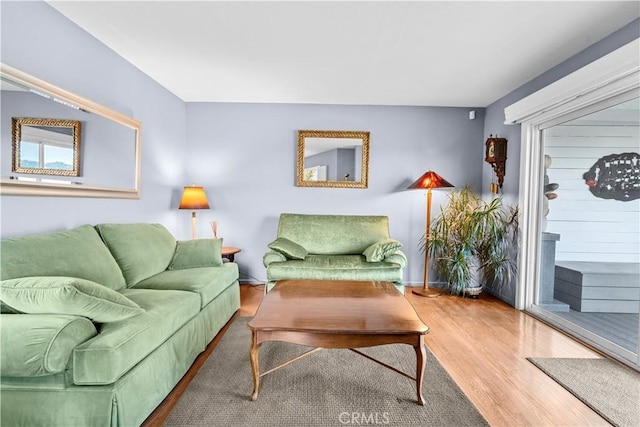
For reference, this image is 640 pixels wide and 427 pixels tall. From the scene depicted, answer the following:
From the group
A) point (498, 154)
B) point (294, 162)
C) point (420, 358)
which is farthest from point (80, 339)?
point (498, 154)

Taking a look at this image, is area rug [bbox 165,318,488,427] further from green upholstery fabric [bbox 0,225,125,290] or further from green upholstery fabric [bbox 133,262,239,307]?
green upholstery fabric [bbox 0,225,125,290]

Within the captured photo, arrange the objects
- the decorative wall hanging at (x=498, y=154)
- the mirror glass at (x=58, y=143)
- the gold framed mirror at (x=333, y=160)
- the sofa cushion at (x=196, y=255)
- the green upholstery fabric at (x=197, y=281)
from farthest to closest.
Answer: the gold framed mirror at (x=333, y=160)
the decorative wall hanging at (x=498, y=154)
the sofa cushion at (x=196, y=255)
the green upholstery fabric at (x=197, y=281)
the mirror glass at (x=58, y=143)

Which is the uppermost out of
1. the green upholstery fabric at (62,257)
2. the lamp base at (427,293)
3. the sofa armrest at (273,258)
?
the green upholstery fabric at (62,257)

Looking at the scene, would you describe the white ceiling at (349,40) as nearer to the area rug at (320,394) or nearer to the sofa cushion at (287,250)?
the sofa cushion at (287,250)

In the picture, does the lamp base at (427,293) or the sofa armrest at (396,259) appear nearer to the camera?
the sofa armrest at (396,259)

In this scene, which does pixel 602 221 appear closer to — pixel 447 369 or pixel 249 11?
pixel 447 369

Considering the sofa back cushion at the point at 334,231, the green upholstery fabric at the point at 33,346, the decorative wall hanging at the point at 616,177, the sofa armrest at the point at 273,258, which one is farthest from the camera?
the sofa back cushion at the point at 334,231

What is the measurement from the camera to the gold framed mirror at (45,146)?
1.82 metres

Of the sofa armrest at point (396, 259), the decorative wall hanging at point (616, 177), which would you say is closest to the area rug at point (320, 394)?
the sofa armrest at point (396, 259)

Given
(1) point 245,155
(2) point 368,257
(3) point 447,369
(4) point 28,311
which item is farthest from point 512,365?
(1) point 245,155

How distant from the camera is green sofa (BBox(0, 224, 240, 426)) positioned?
3.97ft

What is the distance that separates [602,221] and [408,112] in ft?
7.68

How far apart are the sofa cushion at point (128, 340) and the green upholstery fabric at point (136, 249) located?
425mm

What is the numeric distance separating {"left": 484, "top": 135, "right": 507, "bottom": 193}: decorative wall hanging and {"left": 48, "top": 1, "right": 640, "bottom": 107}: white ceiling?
1.81 ft
